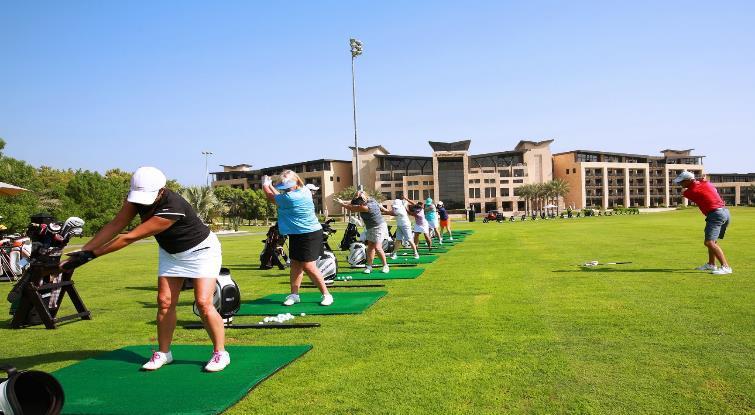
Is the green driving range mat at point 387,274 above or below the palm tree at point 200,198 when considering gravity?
below

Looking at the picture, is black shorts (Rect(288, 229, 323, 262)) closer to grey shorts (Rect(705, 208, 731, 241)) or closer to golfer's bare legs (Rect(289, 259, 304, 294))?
golfer's bare legs (Rect(289, 259, 304, 294))

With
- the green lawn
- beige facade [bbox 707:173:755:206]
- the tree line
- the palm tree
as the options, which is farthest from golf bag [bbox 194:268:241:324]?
beige facade [bbox 707:173:755:206]

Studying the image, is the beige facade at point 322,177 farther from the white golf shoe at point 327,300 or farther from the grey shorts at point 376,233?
the white golf shoe at point 327,300

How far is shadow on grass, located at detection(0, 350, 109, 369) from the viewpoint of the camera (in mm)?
5986

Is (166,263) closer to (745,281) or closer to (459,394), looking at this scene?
(459,394)

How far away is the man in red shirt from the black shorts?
7481mm

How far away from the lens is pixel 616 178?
485 feet

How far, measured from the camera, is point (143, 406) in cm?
448

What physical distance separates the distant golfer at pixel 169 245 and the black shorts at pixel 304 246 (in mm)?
2871

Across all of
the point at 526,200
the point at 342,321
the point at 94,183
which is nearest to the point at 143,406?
the point at 342,321

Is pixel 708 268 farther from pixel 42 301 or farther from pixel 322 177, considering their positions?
pixel 322 177

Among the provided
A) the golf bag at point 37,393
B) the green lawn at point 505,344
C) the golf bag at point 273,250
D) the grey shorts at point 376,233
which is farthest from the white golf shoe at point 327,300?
the golf bag at point 273,250

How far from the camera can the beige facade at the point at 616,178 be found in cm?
14438

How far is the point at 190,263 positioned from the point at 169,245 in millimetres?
250
